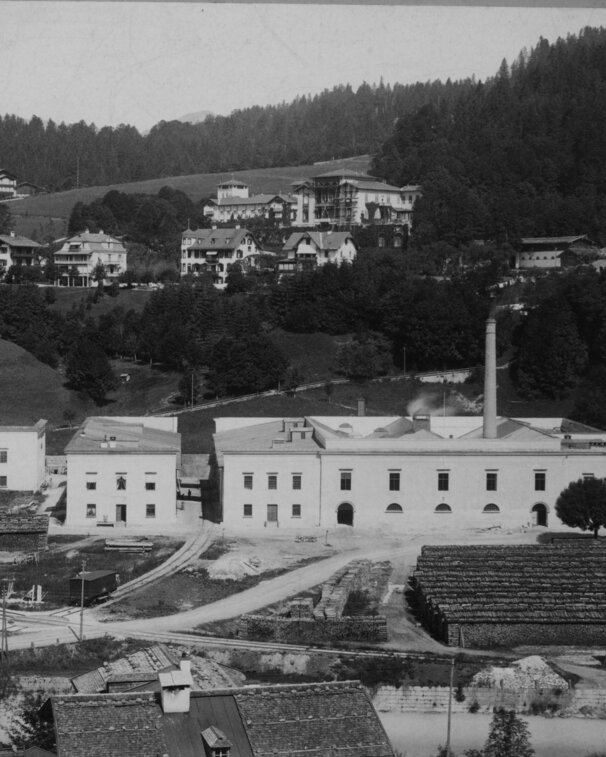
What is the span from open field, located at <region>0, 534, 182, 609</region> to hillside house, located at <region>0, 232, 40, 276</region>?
43407mm

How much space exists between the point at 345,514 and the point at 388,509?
4.14 feet

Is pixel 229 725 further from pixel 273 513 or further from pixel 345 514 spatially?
pixel 345 514

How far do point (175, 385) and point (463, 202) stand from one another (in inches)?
1055

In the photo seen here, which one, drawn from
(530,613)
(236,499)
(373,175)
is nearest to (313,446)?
(236,499)

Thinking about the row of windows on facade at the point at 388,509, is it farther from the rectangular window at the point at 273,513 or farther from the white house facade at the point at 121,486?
the white house facade at the point at 121,486

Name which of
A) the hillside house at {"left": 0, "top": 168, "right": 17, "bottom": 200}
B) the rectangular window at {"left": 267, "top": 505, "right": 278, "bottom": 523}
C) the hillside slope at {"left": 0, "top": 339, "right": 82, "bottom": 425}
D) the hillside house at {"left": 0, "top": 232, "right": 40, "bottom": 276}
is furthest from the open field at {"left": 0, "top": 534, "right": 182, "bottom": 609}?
the hillside house at {"left": 0, "top": 168, "right": 17, "bottom": 200}

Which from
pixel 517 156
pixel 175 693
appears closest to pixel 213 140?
pixel 517 156

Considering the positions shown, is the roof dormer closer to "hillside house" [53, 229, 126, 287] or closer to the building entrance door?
the building entrance door

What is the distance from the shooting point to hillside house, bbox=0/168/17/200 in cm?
10350

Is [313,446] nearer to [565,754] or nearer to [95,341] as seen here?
[565,754]

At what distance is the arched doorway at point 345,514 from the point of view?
124ft

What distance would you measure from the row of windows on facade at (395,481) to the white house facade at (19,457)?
7.80 m

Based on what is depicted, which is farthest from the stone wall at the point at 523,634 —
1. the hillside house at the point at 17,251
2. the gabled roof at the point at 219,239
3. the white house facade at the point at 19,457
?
the hillside house at the point at 17,251

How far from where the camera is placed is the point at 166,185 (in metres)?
108
